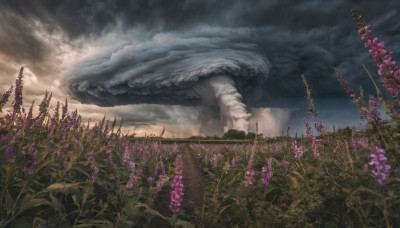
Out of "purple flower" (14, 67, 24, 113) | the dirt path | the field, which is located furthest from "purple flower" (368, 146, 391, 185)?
"purple flower" (14, 67, 24, 113)

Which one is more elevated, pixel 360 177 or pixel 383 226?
pixel 360 177

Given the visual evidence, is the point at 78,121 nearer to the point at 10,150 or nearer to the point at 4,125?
the point at 4,125

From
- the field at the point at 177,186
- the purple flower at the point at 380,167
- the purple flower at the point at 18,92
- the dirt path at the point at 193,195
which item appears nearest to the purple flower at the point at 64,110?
the field at the point at 177,186

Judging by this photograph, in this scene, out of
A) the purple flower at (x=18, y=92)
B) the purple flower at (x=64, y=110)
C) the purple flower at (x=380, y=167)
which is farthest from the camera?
the purple flower at (x=64, y=110)

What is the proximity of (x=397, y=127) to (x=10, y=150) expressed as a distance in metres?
4.17

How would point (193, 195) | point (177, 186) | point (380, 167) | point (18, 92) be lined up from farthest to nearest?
point (193, 195) → point (18, 92) → point (177, 186) → point (380, 167)

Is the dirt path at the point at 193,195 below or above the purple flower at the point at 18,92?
below

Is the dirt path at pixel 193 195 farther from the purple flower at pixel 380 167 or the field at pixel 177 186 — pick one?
the purple flower at pixel 380 167

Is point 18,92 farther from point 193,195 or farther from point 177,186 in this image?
point 193,195

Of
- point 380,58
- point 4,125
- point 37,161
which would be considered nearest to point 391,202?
point 380,58

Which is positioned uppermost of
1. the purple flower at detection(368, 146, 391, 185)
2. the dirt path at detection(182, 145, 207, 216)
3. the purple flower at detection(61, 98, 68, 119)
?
the purple flower at detection(61, 98, 68, 119)

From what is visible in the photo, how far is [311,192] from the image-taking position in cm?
301

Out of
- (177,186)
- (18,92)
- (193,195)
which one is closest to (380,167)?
(177,186)

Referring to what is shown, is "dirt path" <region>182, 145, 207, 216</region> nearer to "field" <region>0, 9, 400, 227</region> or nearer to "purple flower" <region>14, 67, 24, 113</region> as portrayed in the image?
"field" <region>0, 9, 400, 227</region>
